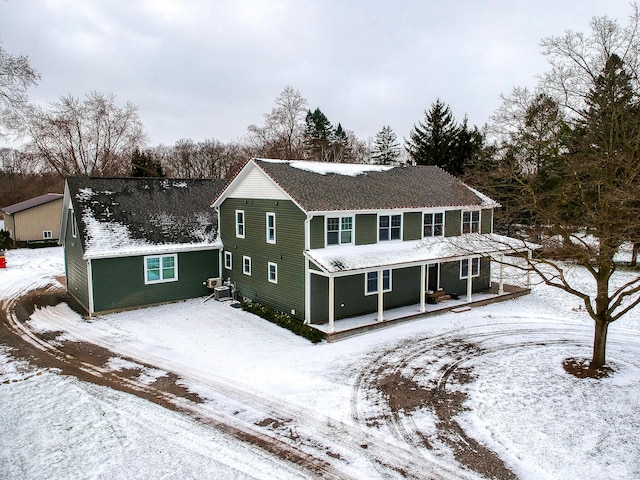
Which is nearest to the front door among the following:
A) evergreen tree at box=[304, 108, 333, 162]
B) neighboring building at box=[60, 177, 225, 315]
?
neighboring building at box=[60, 177, 225, 315]

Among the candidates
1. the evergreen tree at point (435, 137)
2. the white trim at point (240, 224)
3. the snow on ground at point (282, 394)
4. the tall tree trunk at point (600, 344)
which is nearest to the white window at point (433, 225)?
the snow on ground at point (282, 394)

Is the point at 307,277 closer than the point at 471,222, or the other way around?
the point at 307,277

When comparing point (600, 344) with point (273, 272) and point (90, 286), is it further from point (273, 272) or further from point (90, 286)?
point (90, 286)

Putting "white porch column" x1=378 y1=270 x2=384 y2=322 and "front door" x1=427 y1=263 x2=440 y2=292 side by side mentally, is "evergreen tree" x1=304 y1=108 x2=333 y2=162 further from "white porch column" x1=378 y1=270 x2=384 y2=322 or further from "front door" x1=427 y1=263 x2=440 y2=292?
"white porch column" x1=378 y1=270 x2=384 y2=322

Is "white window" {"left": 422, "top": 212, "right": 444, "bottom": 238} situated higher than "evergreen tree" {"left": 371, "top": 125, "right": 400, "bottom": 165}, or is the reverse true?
"evergreen tree" {"left": 371, "top": 125, "right": 400, "bottom": 165}

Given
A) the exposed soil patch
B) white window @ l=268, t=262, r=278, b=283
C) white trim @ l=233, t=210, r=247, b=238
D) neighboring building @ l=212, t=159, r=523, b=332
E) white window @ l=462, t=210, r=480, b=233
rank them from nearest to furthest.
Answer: the exposed soil patch < neighboring building @ l=212, t=159, r=523, b=332 < white window @ l=268, t=262, r=278, b=283 < white trim @ l=233, t=210, r=247, b=238 < white window @ l=462, t=210, r=480, b=233

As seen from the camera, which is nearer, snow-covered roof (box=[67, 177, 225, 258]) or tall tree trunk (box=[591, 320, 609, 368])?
tall tree trunk (box=[591, 320, 609, 368])

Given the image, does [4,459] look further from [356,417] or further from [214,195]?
[214,195]

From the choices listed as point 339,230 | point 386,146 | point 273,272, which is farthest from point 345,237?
point 386,146
